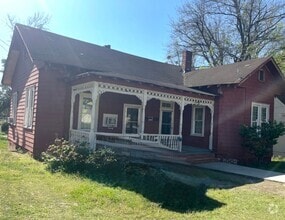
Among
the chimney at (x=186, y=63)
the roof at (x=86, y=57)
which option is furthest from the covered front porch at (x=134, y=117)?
the chimney at (x=186, y=63)

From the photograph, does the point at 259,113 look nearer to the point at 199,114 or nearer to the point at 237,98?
the point at 237,98

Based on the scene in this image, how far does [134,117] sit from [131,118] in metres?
0.19

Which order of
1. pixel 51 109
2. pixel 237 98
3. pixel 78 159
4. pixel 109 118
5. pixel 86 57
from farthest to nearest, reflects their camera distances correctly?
pixel 237 98, pixel 86 57, pixel 109 118, pixel 51 109, pixel 78 159

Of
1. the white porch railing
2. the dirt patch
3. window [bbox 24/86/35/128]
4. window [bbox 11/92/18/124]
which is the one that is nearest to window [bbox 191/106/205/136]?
the white porch railing

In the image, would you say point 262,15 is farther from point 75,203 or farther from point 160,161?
point 75,203

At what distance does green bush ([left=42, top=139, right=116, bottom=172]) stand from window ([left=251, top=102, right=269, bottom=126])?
9.97m

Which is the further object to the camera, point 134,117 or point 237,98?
point 237,98

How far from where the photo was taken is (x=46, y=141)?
1286 centimetres

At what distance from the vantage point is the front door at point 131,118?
15.6 m

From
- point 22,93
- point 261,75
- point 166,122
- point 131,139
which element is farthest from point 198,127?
point 22,93

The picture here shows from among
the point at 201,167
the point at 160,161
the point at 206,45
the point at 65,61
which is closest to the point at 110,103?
the point at 65,61

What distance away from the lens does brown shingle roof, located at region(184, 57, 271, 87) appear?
15609mm

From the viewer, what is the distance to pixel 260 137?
15.3 m

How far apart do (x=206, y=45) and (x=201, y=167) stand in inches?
952
